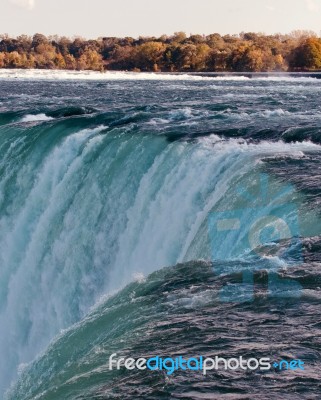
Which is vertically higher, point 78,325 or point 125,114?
point 125,114

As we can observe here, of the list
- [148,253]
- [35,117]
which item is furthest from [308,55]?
[148,253]

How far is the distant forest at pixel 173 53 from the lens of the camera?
110438 mm

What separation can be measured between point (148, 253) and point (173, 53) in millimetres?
113779

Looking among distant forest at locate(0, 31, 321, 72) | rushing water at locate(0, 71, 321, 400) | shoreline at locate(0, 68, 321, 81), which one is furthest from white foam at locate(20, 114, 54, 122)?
distant forest at locate(0, 31, 321, 72)

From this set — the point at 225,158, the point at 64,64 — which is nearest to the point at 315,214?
the point at 225,158

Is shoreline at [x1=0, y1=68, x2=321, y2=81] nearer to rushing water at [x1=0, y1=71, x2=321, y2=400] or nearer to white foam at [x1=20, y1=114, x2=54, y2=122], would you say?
white foam at [x1=20, y1=114, x2=54, y2=122]

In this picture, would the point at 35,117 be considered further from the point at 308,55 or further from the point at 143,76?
the point at 308,55

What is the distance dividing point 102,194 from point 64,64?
127 m

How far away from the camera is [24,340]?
15914mm

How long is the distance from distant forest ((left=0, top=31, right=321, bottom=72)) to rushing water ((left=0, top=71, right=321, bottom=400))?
8463 cm

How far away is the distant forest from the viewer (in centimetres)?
11044

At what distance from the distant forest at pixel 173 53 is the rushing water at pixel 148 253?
278 ft

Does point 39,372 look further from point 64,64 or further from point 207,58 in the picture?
point 64,64

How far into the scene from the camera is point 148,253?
1430 centimetres
